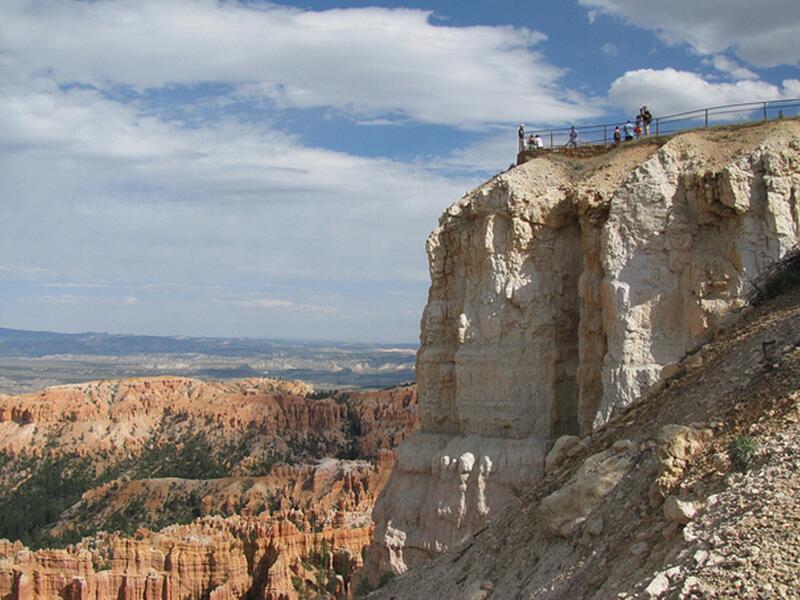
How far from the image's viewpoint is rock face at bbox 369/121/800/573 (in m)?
16.4

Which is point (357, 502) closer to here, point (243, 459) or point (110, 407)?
point (243, 459)

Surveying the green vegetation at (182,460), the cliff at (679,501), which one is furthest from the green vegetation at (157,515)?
the cliff at (679,501)

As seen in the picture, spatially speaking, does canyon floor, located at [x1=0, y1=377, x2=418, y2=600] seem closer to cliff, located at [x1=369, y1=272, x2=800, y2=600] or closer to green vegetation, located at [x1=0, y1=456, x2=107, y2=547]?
green vegetation, located at [x1=0, y1=456, x2=107, y2=547]

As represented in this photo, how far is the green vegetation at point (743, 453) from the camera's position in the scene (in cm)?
714

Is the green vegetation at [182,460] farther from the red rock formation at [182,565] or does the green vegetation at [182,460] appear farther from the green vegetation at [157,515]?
the red rock formation at [182,565]

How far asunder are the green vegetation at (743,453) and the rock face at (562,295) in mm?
8624

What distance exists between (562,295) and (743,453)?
38.0ft

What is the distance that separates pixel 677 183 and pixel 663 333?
2.72m

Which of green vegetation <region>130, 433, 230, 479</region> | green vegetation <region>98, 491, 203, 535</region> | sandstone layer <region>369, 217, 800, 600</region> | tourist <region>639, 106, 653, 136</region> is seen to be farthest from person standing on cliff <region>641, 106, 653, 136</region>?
green vegetation <region>130, 433, 230, 479</region>

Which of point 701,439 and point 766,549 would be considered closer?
point 766,549

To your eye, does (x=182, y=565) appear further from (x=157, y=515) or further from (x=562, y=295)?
(x=562, y=295)

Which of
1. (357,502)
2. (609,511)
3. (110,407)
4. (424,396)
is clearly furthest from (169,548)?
(110,407)

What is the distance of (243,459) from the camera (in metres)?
76.8

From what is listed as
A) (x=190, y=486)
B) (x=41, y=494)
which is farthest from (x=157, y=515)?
(x=41, y=494)
